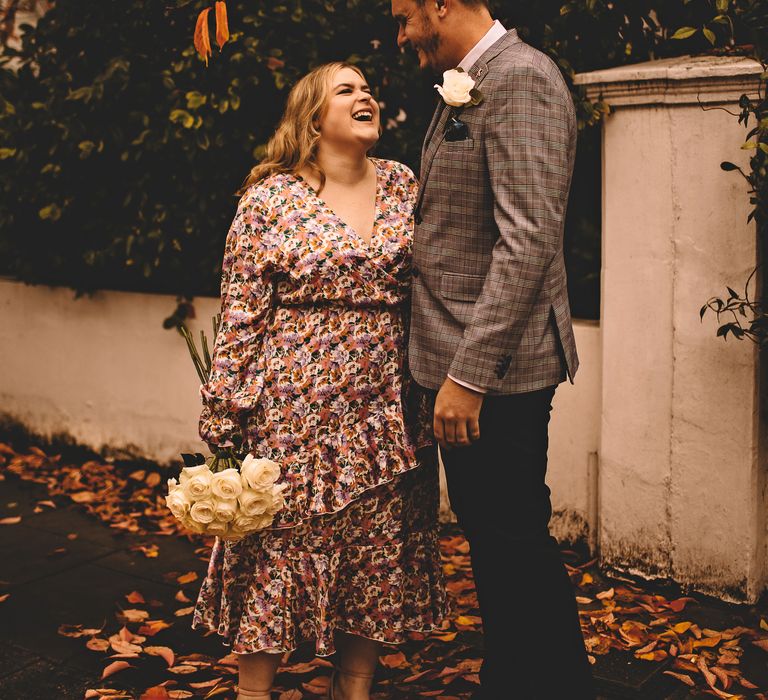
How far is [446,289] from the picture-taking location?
283cm

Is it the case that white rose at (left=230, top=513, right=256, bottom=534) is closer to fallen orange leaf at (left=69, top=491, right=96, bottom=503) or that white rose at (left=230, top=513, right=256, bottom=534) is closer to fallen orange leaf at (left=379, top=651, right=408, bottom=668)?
fallen orange leaf at (left=379, top=651, right=408, bottom=668)

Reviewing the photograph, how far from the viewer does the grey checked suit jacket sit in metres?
2.59

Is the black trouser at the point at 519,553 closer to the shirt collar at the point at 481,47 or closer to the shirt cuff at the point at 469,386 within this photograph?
the shirt cuff at the point at 469,386

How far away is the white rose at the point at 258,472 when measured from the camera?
116 inches

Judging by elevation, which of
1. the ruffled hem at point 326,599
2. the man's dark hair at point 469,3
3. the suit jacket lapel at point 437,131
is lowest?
the ruffled hem at point 326,599

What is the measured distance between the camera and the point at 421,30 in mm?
2818

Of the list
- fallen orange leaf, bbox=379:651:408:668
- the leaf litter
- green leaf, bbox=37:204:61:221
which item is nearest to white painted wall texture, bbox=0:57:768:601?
the leaf litter

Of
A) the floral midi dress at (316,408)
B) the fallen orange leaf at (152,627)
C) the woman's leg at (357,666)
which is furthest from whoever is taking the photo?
the fallen orange leaf at (152,627)

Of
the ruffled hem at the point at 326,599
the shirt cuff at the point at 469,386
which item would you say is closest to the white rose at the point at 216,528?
the ruffled hem at the point at 326,599

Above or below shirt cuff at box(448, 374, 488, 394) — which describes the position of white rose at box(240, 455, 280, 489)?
below

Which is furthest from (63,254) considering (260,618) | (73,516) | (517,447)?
(517,447)

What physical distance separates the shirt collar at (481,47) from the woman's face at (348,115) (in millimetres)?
484

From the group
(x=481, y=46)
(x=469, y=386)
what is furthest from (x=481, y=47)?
(x=469, y=386)

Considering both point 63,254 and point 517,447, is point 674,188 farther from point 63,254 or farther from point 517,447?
point 63,254
